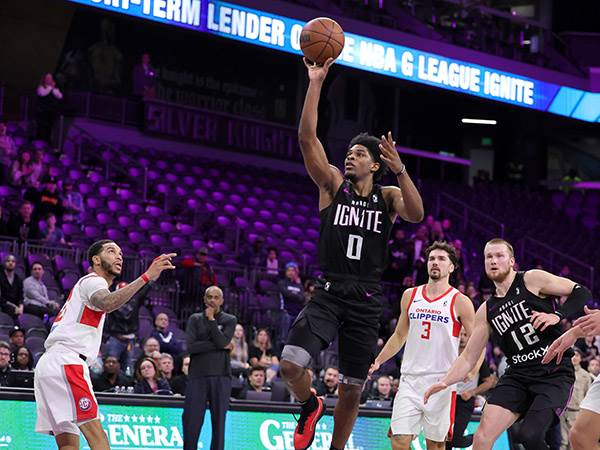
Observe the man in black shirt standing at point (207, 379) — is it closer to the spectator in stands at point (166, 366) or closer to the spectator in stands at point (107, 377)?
the spectator in stands at point (107, 377)

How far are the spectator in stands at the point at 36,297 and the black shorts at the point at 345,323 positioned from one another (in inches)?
331

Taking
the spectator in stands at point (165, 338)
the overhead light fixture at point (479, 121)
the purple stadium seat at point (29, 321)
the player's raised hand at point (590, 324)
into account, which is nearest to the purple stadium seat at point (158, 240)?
the spectator in stands at point (165, 338)

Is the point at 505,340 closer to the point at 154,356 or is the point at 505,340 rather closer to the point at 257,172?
the point at 154,356

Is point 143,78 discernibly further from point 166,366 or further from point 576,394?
point 576,394

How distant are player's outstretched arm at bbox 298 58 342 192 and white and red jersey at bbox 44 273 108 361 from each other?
216 centimetres

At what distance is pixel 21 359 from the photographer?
45.2 ft


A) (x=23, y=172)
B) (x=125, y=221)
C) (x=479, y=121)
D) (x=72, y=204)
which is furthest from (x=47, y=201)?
(x=479, y=121)

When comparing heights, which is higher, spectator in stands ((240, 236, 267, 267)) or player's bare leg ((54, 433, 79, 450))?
spectator in stands ((240, 236, 267, 267))

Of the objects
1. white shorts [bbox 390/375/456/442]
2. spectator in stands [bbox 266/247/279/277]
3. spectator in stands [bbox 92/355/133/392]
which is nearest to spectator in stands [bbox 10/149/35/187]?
spectator in stands [bbox 266/247/279/277]

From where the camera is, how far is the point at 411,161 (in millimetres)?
33875

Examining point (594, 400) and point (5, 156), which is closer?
point (594, 400)

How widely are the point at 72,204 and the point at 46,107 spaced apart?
14.3 feet

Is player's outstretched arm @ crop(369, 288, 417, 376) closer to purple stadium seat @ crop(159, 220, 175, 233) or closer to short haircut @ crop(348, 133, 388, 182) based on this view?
short haircut @ crop(348, 133, 388, 182)

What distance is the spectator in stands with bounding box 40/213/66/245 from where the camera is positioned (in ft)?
58.4
